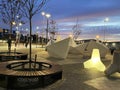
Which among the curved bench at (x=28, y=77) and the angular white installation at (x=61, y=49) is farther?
the angular white installation at (x=61, y=49)

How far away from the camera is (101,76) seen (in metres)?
10.7

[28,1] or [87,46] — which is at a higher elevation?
[28,1]

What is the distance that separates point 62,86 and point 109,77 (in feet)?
9.37

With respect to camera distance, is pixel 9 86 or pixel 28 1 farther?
pixel 28 1

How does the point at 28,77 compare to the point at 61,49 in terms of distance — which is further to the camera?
the point at 61,49

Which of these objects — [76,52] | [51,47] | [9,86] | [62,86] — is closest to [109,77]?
[62,86]

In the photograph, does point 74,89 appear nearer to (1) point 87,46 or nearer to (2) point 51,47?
(2) point 51,47

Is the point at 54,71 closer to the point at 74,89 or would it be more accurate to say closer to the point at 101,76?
the point at 74,89

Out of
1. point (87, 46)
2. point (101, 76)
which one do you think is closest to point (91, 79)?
point (101, 76)

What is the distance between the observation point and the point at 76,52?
24.2 metres

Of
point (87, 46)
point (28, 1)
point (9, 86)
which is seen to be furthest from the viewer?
point (87, 46)

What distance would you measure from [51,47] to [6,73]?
11.9 metres

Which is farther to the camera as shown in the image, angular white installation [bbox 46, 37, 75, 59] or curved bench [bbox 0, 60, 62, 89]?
angular white installation [bbox 46, 37, 75, 59]

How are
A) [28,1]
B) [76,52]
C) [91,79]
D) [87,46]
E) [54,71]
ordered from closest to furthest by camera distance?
[54,71] → [91,79] → [28,1] → [87,46] → [76,52]
